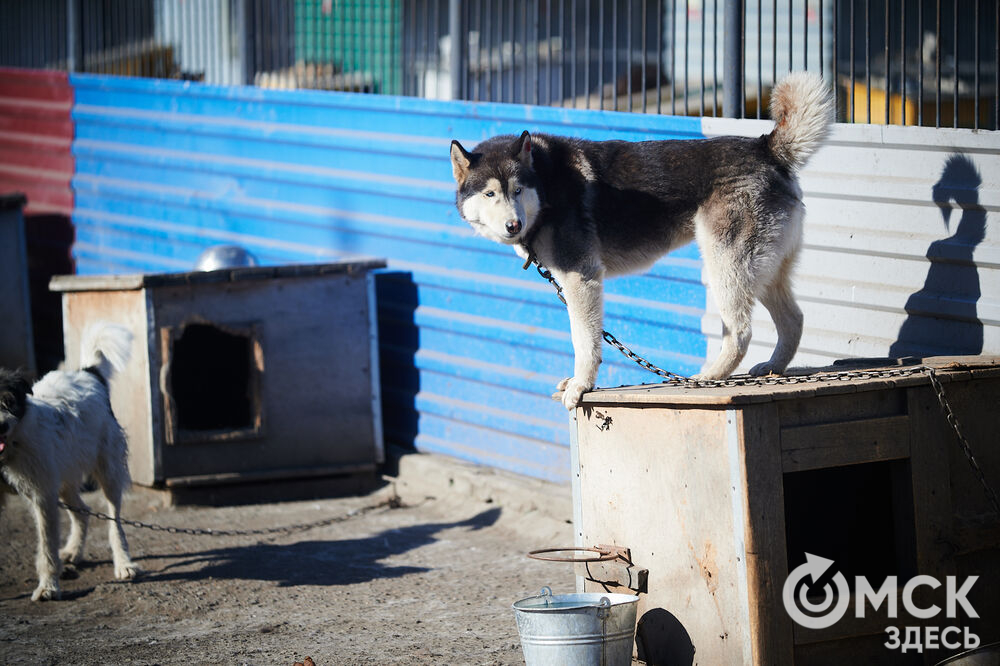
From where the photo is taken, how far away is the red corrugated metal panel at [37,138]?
11750 millimetres

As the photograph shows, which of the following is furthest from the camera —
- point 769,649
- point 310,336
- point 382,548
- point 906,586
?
point 310,336

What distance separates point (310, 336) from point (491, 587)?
2.96 m

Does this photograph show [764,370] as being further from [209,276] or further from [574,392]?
[209,276]

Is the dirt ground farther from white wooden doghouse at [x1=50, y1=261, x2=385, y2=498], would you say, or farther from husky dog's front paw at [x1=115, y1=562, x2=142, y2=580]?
white wooden doghouse at [x1=50, y1=261, x2=385, y2=498]

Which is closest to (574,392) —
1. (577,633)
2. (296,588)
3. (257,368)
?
(577,633)

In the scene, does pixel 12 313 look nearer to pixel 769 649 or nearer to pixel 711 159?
pixel 711 159

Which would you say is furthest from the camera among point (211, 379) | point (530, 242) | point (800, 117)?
point (211, 379)

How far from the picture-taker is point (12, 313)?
34.5 ft

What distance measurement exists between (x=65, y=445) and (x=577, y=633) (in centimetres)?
349

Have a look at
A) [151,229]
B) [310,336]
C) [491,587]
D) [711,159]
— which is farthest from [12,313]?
[711,159]

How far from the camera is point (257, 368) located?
7.72 m

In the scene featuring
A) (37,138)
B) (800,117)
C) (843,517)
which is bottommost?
(843,517)

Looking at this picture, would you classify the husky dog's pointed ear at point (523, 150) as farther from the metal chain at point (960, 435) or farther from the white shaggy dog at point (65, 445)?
the white shaggy dog at point (65, 445)

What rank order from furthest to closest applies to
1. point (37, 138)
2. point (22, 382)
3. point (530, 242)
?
point (37, 138) < point (22, 382) < point (530, 242)
